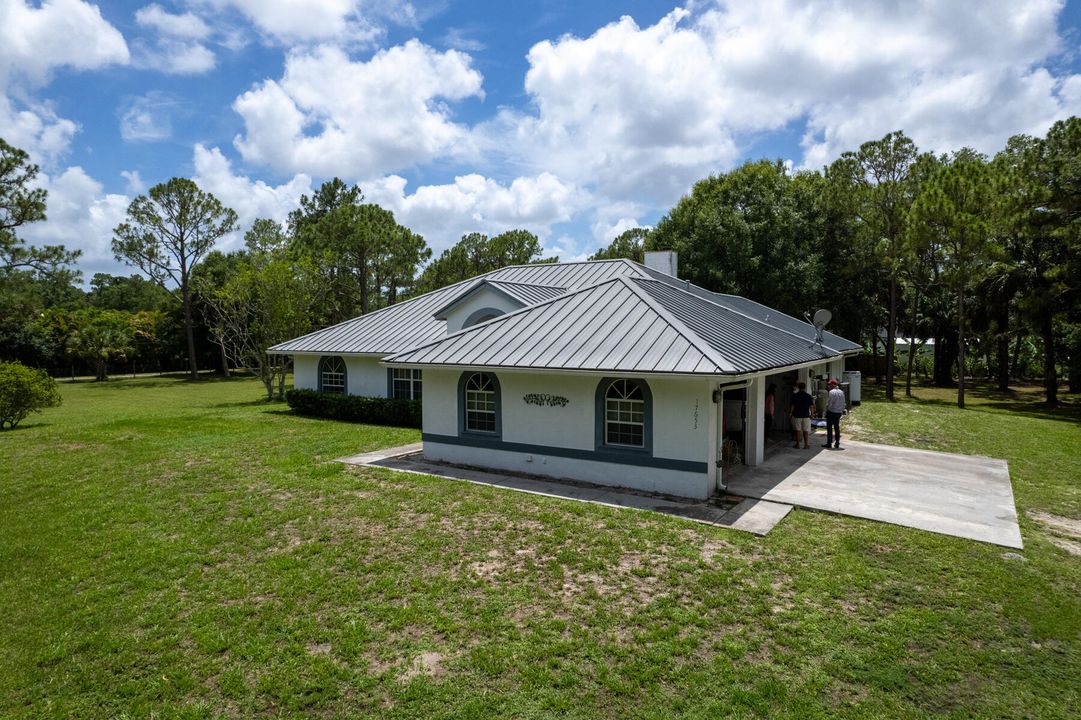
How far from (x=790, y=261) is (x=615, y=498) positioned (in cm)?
2495

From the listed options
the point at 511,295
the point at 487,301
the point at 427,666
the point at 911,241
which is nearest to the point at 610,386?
the point at 511,295

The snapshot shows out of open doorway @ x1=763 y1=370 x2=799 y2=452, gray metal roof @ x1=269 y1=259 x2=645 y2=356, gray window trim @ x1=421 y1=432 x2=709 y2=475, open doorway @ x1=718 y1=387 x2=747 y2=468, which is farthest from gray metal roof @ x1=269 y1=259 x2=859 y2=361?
gray window trim @ x1=421 y1=432 x2=709 y2=475

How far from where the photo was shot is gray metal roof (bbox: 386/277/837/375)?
10945 mm

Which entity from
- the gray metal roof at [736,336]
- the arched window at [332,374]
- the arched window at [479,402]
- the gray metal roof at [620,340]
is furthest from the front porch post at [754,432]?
the arched window at [332,374]

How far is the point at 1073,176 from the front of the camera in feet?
72.7

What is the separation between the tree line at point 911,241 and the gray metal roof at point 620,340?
50.4 ft

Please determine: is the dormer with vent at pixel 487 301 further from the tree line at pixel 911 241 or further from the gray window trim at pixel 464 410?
the tree line at pixel 911 241

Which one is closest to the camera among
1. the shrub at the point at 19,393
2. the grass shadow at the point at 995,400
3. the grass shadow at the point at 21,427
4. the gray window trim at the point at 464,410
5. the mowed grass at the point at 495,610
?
the mowed grass at the point at 495,610

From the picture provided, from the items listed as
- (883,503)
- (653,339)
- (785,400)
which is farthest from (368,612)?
(785,400)

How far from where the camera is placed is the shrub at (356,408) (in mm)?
19703

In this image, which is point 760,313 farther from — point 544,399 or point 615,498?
point 615,498

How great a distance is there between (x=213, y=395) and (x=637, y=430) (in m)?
30.7

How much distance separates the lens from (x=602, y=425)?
→ 38.8ft

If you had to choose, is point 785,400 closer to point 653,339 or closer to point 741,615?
point 653,339
